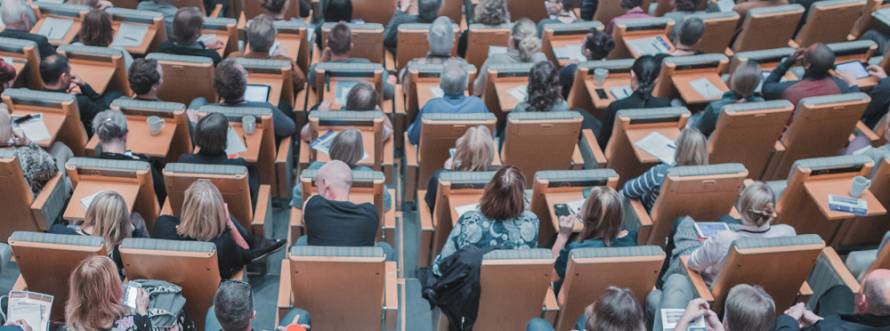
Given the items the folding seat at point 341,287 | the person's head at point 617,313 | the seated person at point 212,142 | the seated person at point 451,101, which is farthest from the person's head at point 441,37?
the person's head at point 617,313

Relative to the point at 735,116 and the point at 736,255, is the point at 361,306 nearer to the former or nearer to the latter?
the point at 736,255

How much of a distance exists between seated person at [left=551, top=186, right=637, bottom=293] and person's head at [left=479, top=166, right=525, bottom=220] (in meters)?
0.35

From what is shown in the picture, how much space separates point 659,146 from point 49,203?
3999 millimetres

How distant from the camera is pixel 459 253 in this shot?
4.29m

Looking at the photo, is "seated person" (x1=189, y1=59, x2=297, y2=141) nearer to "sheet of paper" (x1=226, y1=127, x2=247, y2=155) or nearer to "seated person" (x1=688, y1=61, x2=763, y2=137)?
"sheet of paper" (x1=226, y1=127, x2=247, y2=155)

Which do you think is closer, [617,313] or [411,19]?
[617,313]

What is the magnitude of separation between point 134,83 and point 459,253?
2852 millimetres

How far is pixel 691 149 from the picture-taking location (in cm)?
514

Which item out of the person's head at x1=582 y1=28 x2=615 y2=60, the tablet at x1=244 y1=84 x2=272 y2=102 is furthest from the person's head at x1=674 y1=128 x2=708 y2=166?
the tablet at x1=244 y1=84 x2=272 y2=102

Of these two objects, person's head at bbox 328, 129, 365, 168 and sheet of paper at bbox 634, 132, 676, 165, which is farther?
sheet of paper at bbox 634, 132, 676, 165

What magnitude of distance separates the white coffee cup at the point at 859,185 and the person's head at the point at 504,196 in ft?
7.11

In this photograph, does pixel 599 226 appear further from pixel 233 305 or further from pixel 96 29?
pixel 96 29

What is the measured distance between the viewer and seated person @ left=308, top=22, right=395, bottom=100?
660cm

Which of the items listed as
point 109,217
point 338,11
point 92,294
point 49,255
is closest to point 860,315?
point 92,294
